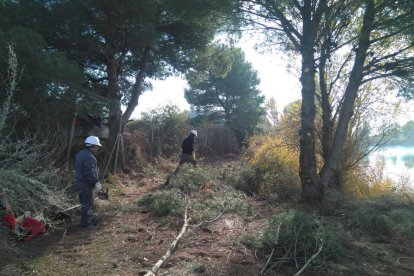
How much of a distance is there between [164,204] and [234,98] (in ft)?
74.3

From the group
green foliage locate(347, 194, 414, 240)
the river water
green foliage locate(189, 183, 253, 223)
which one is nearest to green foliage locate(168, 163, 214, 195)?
green foliage locate(189, 183, 253, 223)

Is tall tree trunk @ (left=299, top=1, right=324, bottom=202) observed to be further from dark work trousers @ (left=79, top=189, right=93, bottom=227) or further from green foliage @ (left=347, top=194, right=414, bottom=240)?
dark work trousers @ (left=79, top=189, right=93, bottom=227)

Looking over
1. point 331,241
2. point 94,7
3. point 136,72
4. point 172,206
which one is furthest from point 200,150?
point 331,241

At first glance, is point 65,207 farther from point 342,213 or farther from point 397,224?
point 397,224

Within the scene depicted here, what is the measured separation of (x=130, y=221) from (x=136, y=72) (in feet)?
25.8

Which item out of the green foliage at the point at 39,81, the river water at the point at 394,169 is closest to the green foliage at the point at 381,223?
the river water at the point at 394,169

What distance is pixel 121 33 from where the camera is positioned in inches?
440

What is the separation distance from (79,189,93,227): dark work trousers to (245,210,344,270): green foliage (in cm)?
305

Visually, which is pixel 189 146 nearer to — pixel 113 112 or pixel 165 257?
pixel 113 112

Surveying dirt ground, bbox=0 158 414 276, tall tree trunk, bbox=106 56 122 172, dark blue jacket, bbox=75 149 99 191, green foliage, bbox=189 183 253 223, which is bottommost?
dirt ground, bbox=0 158 414 276

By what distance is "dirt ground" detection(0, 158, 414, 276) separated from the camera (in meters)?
4.75

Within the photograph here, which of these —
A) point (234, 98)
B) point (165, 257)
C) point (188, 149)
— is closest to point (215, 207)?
point (165, 257)

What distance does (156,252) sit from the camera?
5387 mm

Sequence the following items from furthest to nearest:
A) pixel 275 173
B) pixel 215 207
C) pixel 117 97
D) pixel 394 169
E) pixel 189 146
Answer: pixel 394 169 → pixel 117 97 → pixel 189 146 → pixel 275 173 → pixel 215 207
